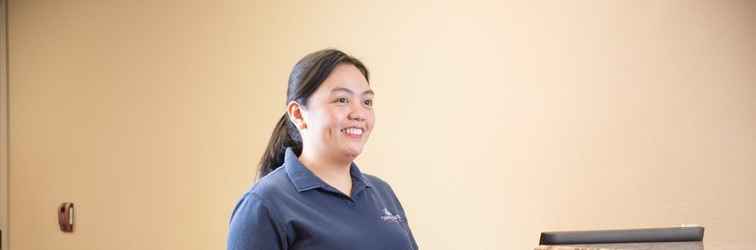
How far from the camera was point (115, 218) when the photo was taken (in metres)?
3.69

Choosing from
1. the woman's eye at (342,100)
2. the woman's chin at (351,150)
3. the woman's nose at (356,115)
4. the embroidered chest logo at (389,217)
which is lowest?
the embroidered chest logo at (389,217)

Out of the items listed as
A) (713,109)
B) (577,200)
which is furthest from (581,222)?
(713,109)

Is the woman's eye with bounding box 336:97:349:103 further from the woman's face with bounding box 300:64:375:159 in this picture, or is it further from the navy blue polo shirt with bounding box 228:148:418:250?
the navy blue polo shirt with bounding box 228:148:418:250

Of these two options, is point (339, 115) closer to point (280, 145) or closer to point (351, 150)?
point (351, 150)

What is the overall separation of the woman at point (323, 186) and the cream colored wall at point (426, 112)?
3.66 ft

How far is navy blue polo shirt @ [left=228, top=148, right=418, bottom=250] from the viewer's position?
1.35 metres

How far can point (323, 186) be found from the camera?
1.45 metres

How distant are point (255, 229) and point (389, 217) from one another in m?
0.27

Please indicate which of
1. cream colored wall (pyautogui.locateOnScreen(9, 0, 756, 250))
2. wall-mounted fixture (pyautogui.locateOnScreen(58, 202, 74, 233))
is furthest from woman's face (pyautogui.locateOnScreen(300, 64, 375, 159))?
wall-mounted fixture (pyautogui.locateOnScreen(58, 202, 74, 233))

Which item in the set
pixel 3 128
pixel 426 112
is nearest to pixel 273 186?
pixel 426 112

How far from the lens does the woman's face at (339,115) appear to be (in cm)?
146

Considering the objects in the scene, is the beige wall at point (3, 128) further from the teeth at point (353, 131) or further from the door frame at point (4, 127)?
the teeth at point (353, 131)

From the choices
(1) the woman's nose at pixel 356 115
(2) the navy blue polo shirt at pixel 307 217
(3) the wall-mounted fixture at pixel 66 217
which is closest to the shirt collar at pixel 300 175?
(2) the navy blue polo shirt at pixel 307 217

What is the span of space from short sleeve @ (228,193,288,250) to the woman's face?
0.16 meters
